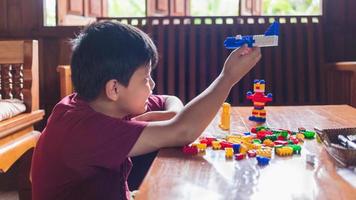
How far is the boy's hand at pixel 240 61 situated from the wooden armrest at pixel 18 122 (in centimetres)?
111

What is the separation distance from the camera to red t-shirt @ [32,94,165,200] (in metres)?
0.87

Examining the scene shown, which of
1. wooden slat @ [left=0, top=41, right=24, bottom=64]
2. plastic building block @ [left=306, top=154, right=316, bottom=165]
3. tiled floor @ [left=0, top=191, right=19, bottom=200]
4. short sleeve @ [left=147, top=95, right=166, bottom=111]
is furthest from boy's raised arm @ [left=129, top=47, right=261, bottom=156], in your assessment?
tiled floor @ [left=0, top=191, right=19, bottom=200]

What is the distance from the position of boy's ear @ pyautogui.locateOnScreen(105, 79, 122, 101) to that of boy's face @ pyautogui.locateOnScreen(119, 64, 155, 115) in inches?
0.4

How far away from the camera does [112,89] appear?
38.4 inches

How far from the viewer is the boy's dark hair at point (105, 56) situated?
959mm

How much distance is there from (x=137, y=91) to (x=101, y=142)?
0.17 metres

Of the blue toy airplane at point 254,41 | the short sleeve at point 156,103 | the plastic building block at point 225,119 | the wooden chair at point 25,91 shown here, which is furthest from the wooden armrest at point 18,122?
the blue toy airplane at point 254,41

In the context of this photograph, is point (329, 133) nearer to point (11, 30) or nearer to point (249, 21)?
point (249, 21)

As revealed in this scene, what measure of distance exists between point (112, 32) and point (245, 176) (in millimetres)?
424

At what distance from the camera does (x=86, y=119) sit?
2.92 ft


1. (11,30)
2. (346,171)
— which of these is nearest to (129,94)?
(346,171)

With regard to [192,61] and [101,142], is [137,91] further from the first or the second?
[192,61]

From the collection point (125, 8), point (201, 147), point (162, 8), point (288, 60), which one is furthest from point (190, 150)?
point (125, 8)

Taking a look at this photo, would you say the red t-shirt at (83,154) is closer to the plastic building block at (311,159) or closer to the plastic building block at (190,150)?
the plastic building block at (190,150)
